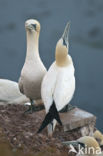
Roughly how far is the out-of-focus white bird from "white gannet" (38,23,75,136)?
1218 mm

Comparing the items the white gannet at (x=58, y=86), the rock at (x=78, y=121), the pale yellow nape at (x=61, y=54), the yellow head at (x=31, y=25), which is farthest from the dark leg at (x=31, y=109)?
the yellow head at (x=31, y=25)

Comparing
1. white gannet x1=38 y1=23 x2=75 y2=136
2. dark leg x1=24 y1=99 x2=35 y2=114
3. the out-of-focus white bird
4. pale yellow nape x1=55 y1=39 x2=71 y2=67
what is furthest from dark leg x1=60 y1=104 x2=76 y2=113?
the out-of-focus white bird

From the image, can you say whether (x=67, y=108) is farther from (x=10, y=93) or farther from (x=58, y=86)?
(x=10, y=93)

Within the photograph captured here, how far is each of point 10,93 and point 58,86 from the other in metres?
1.52

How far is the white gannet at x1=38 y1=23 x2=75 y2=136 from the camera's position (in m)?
5.80

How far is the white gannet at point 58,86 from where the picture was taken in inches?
228

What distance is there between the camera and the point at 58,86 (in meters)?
5.95

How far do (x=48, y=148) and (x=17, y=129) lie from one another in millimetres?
477

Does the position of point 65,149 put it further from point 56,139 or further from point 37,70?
point 37,70

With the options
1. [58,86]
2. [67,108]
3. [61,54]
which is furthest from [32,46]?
[67,108]

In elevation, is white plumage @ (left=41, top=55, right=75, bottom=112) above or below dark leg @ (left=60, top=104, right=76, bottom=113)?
above

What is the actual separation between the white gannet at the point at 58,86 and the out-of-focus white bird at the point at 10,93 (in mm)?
1218

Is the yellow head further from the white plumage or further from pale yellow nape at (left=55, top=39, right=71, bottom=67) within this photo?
the white plumage

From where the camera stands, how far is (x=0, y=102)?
7.23 meters
